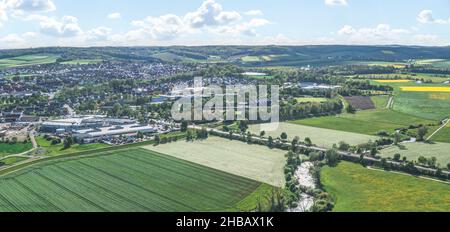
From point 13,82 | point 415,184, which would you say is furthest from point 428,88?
point 13,82

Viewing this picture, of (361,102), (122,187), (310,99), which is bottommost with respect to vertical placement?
(122,187)

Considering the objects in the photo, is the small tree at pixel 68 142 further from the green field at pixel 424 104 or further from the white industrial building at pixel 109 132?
the green field at pixel 424 104

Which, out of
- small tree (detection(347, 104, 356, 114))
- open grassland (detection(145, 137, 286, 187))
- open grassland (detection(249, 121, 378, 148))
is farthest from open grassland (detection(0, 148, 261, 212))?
small tree (detection(347, 104, 356, 114))

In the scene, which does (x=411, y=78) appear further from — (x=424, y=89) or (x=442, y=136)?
(x=442, y=136)

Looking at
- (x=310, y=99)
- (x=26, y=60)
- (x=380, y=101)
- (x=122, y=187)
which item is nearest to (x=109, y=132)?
(x=122, y=187)

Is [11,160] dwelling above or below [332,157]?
below
